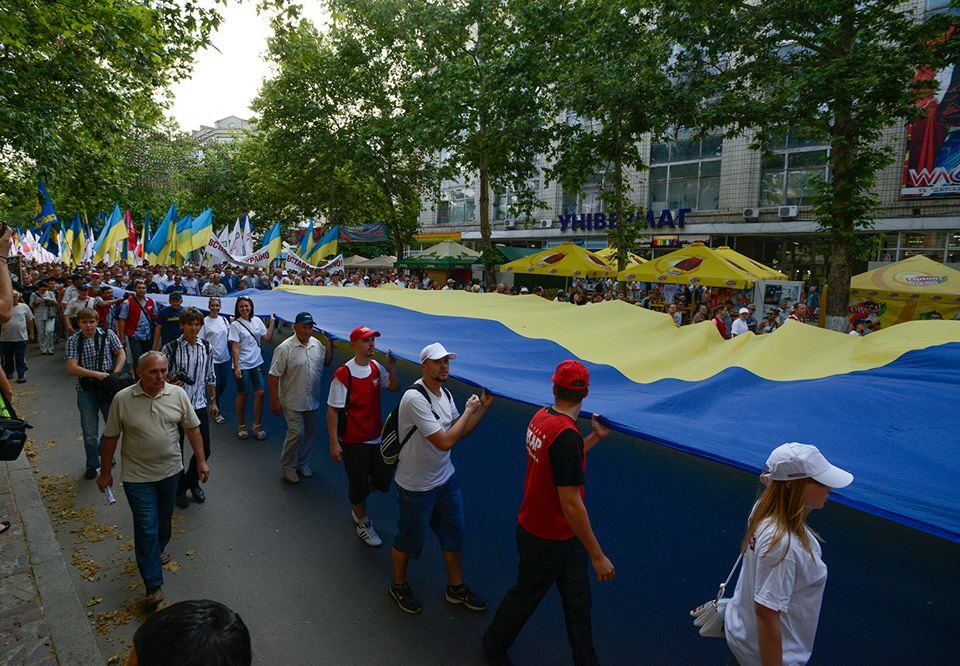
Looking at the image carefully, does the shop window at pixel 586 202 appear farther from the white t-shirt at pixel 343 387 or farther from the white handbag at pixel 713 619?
the white handbag at pixel 713 619

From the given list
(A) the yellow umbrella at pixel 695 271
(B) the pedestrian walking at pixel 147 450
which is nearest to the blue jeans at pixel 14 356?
(B) the pedestrian walking at pixel 147 450

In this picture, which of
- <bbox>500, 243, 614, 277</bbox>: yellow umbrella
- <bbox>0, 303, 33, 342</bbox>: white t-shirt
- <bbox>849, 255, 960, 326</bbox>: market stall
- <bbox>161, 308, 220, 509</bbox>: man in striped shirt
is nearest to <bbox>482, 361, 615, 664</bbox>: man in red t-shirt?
<bbox>161, 308, 220, 509</bbox>: man in striped shirt

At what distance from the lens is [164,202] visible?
37781mm

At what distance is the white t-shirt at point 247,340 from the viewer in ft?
24.9

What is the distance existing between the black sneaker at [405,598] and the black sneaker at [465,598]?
229 millimetres

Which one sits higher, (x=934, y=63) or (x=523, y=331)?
(x=934, y=63)

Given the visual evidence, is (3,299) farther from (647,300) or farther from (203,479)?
(647,300)

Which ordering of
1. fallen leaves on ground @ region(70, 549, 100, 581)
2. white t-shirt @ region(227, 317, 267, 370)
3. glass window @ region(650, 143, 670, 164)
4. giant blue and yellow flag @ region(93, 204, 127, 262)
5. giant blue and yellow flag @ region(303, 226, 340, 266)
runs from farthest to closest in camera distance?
glass window @ region(650, 143, 670, 164), giant blue and yellow flag @ region(93, 204, 127, 262), giant blue and yellow flag @ region(303, 226, 340, 266), white t-shirt @ region(227, 317, 267, 370), fallen leaves on ground @ region(70, 549, 100, 581)

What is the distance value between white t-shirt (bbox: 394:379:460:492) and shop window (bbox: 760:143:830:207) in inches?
855

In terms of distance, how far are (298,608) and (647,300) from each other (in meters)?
16.3

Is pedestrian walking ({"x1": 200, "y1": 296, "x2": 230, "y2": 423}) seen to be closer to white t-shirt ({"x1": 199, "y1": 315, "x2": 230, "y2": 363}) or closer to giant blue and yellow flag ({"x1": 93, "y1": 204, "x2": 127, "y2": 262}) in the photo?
white t-shirt ({"x1": 199, "y1": 315, "x2": 230, "y2": 363})

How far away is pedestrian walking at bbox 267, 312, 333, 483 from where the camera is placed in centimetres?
617

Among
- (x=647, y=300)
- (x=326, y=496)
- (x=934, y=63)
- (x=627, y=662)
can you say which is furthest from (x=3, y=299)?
(x=647, y=300)

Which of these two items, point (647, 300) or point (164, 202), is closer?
point (647, 300)
